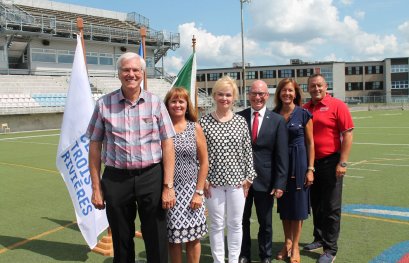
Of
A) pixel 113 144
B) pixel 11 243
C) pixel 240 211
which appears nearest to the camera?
pixel 113 144

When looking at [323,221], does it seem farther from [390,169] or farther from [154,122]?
[390,169]

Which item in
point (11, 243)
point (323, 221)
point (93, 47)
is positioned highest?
point (93, 47)

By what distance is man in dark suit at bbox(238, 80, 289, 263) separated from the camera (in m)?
3.96

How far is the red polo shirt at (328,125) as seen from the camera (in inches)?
166

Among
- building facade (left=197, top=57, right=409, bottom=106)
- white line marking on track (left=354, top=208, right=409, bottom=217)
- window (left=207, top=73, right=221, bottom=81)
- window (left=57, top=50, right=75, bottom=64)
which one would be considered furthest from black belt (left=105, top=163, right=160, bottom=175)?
window (left=207, top=73, right=221, bottom=81)

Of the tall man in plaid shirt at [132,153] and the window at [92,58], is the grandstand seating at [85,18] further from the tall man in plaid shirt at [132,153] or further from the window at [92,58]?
the tall man in plaid shirt at [132,153]

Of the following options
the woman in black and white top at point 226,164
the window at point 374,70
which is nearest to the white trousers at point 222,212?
the woman in black and white top at point 226,164

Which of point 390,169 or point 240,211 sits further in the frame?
point 390,169

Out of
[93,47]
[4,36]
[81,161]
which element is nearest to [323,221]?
[81,161]

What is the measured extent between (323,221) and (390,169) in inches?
244

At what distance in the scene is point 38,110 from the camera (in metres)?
29.5

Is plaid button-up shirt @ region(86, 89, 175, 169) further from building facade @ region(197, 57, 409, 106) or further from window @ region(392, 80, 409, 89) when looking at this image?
window @ region(392, 80, 409, 89)

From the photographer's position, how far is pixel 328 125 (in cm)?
425

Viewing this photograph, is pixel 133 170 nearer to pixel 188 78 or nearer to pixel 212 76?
pixel 188 78
